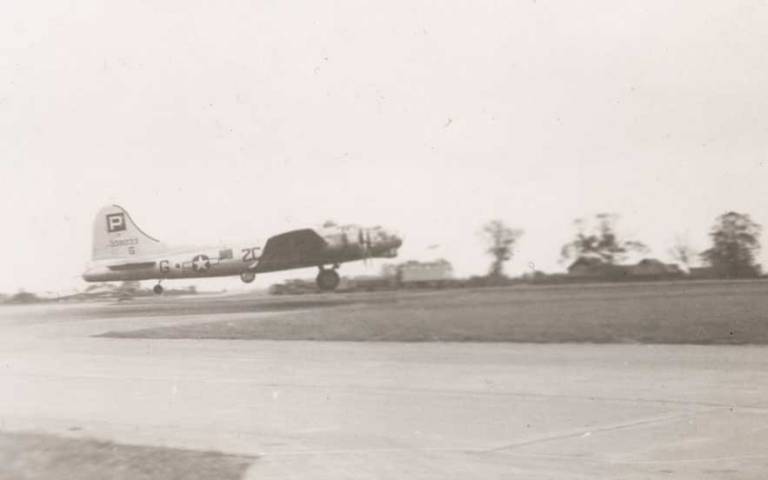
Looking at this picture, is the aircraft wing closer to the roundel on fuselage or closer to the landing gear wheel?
the landing gear wheel

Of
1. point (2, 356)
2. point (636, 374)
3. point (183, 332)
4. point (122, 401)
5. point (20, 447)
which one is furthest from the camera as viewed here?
point (183, 332)

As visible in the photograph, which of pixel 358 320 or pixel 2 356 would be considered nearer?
pixel 2 356

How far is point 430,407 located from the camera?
34.3 ft

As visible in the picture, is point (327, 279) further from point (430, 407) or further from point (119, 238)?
point (430, 407)

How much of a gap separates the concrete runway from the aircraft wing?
982 inches

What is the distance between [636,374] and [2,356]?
14.1m

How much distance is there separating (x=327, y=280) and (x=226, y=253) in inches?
212

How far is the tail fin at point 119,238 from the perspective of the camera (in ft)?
163

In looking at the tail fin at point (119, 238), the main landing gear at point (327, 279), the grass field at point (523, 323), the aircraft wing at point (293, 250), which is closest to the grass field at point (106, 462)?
the grass field at point (523, 323)

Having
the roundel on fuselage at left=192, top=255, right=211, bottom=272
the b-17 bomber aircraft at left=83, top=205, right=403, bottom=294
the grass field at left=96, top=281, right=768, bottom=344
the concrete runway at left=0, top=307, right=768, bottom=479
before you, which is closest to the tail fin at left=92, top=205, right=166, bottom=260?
the b-17 bomber aircraft at left=83, top=205, right=403, bottom=294

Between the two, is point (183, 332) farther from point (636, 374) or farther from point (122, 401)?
point (636, 374)

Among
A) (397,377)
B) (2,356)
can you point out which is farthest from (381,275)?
(397,377)

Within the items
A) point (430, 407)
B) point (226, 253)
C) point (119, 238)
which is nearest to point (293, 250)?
point (226, 253)

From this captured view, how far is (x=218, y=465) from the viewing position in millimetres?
7207
